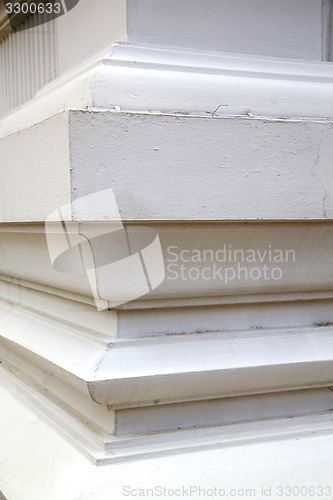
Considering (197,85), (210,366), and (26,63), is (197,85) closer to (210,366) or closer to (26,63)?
(210,366)

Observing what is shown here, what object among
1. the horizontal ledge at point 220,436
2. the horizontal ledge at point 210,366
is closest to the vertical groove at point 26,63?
the horizontal ledge at point 210,366

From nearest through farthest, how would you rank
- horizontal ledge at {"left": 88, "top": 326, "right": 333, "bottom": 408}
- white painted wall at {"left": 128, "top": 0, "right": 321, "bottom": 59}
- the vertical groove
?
horizontal ledge at {"left": 88, "top": 326, "right": 333, "bottom": 408}, white painted wall at {"left": 128, "top": 0, "right": 321, "bottom": 59}, the vertical groove

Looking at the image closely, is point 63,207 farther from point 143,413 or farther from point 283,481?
point 283,481

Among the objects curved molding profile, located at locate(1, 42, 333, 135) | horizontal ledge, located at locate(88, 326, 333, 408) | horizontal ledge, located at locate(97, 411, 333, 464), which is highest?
curved molding profile, located at locate(1, 42, 333, 135)

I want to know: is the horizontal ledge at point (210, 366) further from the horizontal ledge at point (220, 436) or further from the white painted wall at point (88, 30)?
the white painted wall at point (88, 30)

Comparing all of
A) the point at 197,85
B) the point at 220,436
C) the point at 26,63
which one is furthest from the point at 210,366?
the point at 26,63

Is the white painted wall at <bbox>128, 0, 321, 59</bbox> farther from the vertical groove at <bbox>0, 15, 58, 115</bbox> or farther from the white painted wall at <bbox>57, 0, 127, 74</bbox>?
the vertical groove at <bbox>0, 15, 58, 115</bbox>

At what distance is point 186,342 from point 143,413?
0.13 metres

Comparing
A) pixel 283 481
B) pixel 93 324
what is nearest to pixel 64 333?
pixel 93 324

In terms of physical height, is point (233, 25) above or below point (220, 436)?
above

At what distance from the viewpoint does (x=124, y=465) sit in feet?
2.89

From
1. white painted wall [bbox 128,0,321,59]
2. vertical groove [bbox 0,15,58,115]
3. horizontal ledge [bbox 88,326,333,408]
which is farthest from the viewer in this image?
vertical groove [bbox 0,15,58,115]

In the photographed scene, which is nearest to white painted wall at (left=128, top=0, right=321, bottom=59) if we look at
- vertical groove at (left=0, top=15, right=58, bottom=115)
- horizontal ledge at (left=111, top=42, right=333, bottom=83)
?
horizontal ledge at (left=111, top=42, right=333, bottom=83)

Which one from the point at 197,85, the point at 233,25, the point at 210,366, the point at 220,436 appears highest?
the point at 233,25
